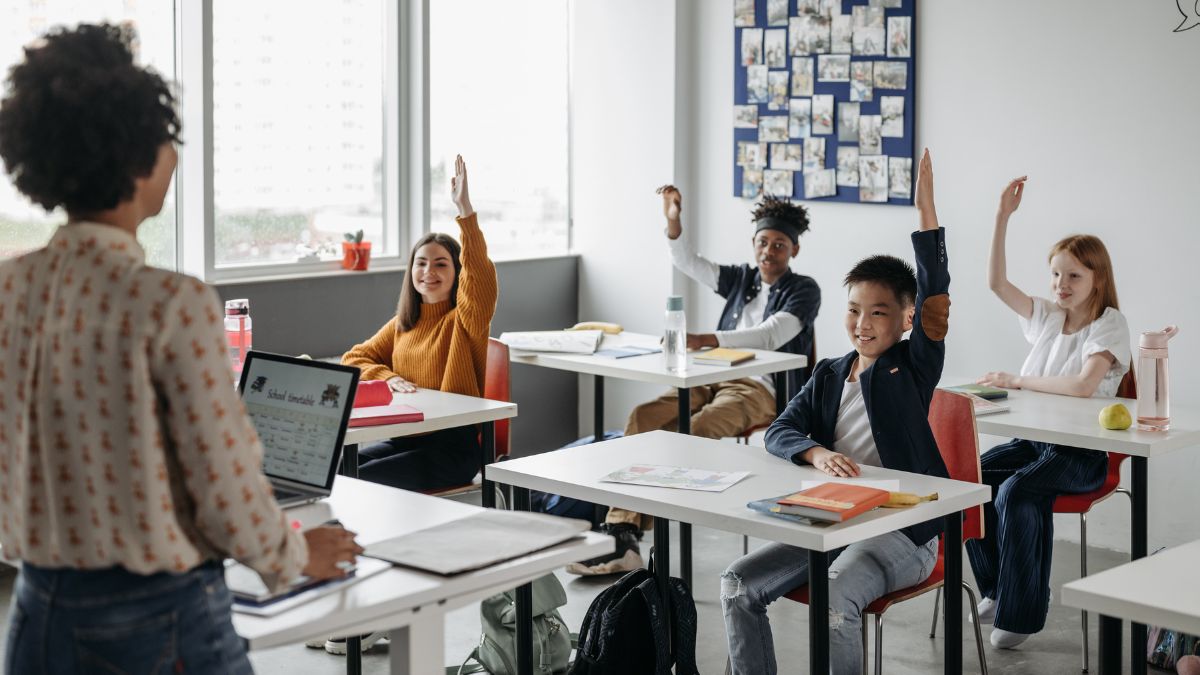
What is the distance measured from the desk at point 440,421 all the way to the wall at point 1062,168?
2.15 m

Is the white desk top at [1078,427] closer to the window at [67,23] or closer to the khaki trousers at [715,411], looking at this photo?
the khaki trousers at [715,411]

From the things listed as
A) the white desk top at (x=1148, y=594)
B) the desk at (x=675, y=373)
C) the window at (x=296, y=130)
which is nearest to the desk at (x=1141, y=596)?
the white desk top at (x=1148, y=594)

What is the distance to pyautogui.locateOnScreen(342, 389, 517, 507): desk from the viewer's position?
3.34m

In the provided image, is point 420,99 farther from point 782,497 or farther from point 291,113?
point 782,497

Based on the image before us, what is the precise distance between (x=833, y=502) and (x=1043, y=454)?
166 centimetres

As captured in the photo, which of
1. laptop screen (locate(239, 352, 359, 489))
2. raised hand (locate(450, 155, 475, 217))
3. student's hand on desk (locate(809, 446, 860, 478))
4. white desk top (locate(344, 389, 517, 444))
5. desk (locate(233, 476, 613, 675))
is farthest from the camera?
raised hand (locate(450, 155, 475, 217))

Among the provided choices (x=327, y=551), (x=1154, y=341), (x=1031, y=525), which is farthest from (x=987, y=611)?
(x=327, y=551)

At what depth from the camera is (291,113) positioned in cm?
520

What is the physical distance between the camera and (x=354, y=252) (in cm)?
539

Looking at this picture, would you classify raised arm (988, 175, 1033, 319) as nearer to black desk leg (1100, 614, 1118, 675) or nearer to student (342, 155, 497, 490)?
student (342, 155, 497, 490)

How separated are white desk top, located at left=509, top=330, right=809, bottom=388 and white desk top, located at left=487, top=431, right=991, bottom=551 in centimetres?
95

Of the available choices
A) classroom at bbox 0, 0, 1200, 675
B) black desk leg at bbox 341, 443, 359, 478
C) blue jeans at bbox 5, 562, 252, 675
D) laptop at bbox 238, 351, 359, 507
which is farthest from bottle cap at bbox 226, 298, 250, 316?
blue jeans at bbox 5, 562, 252, 675

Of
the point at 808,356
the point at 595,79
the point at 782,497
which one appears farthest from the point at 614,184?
the point at 782,497

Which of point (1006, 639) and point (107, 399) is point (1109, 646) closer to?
point (107, 399)
